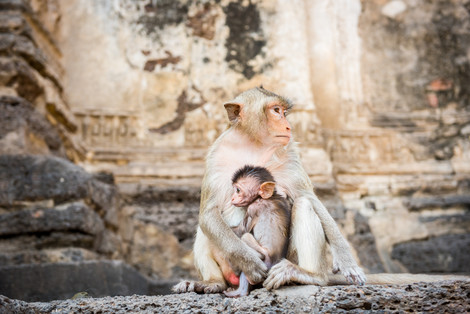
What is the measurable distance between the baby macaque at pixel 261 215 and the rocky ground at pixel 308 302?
0.15 metres

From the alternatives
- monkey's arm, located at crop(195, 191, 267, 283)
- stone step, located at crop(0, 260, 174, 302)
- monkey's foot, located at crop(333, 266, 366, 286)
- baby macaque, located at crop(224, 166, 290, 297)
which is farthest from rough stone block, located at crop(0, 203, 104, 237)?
monkey's foot, located at crop(333, 266, 366, 286)

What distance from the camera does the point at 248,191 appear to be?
7.75ft

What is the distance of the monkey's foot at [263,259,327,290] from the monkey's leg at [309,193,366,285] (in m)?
0.13

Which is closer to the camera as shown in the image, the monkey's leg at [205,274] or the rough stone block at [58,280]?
the monkey's leg at [205,274]

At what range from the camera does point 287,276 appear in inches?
84.4

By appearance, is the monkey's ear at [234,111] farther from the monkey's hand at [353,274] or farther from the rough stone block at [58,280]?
the rough stone block at [58,280]

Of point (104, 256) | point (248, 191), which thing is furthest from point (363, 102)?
point (248, 191)

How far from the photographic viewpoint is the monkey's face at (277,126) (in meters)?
2.51

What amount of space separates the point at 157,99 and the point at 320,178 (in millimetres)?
2049

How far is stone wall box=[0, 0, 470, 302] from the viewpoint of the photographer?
565cm

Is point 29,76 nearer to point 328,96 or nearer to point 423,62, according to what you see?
point 328,96

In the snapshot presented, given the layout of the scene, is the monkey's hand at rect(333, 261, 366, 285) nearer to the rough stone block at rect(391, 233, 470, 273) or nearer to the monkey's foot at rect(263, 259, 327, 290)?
the monkey's foot at rect(263, 259, 327, 290)

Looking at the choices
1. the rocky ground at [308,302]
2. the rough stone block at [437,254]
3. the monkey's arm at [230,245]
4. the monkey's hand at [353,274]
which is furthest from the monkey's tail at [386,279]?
the rough stone block at [437,254]

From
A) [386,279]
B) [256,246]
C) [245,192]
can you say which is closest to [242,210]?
[245,192]
